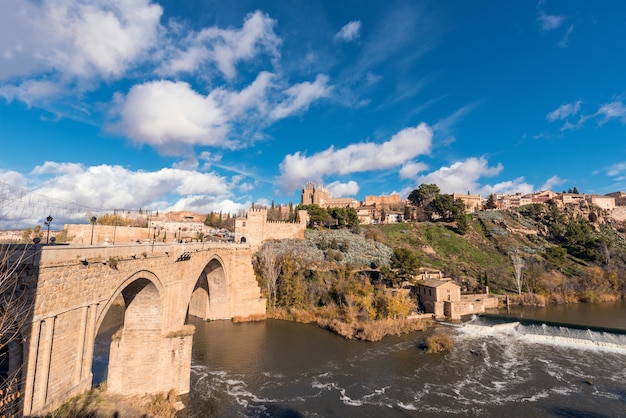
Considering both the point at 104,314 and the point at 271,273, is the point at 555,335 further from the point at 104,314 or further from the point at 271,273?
the point at 104,314

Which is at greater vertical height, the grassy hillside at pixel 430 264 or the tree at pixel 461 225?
the tree at pixel 461 225

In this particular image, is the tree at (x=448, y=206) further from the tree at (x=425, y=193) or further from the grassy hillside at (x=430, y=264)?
the tree at (x=425, y=193)

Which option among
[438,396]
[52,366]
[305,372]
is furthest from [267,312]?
[52,366]

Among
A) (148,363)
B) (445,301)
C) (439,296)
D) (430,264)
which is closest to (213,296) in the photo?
(148,363)

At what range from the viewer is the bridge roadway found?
26.7 feet

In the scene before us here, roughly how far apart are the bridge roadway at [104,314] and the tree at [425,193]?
2214 inches

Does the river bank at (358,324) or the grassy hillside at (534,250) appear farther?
the grassy hillside at (534,250)

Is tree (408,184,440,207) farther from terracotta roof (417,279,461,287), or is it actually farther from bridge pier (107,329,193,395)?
bridge pier (107,329,193,395)

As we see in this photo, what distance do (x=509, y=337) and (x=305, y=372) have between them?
17485 millimetres

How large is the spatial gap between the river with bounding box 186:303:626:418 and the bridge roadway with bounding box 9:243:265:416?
2.93 metres

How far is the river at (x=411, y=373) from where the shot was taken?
14.8 m

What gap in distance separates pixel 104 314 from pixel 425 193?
70.0m

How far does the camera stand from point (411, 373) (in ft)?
60.9

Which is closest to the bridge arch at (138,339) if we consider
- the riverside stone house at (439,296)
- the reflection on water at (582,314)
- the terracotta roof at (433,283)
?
the riverside stone house at (439,296)
